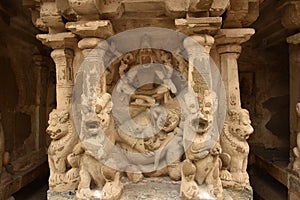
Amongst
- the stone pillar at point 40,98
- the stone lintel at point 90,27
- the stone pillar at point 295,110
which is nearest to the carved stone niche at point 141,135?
the stone lintel at point 90,27

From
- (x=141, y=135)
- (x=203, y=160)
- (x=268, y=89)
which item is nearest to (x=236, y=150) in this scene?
(x=203, y=160)

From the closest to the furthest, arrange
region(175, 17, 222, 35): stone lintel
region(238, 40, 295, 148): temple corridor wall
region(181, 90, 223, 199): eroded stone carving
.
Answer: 1. region(181, 90, 223, 199): eroded stone carving
2. region(175, 17, 222, 35): stone lintel
3. region(238, 40, 295, 148): temple corridor wall

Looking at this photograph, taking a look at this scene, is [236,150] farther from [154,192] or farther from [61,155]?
[61,155]

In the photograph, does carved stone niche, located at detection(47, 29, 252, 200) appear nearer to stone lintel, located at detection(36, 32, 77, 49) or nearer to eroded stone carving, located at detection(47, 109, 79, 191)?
eroded stone carving, located at detection(47, 109, 79, 191)

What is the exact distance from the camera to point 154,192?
2.71 metres

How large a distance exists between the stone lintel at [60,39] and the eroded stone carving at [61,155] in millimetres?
696

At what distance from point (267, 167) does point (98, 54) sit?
120 inches

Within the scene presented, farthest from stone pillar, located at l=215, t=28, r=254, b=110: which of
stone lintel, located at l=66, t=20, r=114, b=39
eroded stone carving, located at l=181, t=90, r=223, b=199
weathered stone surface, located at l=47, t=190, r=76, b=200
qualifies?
weathered stone surface, located at l=47, t=190, r=76, b=200

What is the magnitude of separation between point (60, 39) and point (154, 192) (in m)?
1.80

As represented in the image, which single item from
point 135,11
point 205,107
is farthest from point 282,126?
point 135,11

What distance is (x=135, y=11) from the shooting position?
9.10 feet

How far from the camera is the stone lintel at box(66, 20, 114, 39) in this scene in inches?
102

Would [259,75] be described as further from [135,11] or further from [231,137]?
[135,11]

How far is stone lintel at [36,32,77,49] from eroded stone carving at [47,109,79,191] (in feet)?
2.28
